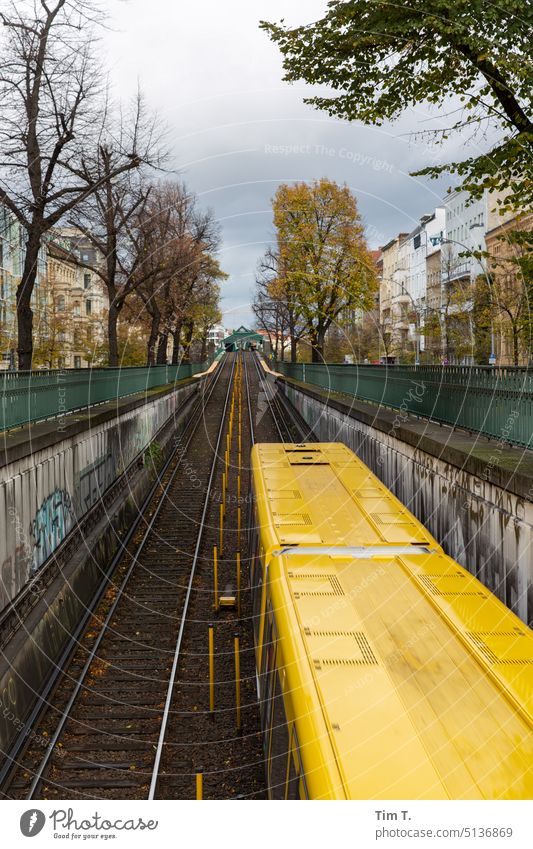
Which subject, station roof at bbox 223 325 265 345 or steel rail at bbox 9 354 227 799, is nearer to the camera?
steel rail at bbox 9 354 227 799

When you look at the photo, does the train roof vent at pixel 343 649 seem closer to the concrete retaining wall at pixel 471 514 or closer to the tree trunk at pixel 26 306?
the concrete retaining wall at pixel 471 514

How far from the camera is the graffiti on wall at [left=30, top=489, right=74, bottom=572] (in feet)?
54.6

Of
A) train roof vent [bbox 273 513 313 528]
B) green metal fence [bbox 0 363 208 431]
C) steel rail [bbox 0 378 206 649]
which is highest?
green metal fence [bbox 0 363 208 431]

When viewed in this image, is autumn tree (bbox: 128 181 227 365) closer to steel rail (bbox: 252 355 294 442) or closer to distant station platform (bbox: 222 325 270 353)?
steel rail (bbox: 252 355 294 442)

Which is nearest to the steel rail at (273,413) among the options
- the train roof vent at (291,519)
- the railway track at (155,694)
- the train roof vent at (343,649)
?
the railway track at (155,694)

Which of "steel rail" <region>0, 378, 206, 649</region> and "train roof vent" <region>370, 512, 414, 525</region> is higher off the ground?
"train roof vent" <region>370, 512, 414, 525</region>

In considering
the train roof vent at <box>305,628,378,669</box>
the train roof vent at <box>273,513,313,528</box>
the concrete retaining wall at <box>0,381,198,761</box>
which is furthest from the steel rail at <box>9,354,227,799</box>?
the train roof vent at <box>305,628,378,669</box>

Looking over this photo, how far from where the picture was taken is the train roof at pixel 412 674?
18.1 feet

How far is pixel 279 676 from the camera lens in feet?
27.0

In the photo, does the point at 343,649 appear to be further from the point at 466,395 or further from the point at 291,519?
the point at 466,395

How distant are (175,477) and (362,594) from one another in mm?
29662

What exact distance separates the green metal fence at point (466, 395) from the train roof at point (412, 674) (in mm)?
3623

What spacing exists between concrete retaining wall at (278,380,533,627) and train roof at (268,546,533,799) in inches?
57.3

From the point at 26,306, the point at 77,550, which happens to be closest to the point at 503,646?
the point at 77,550
